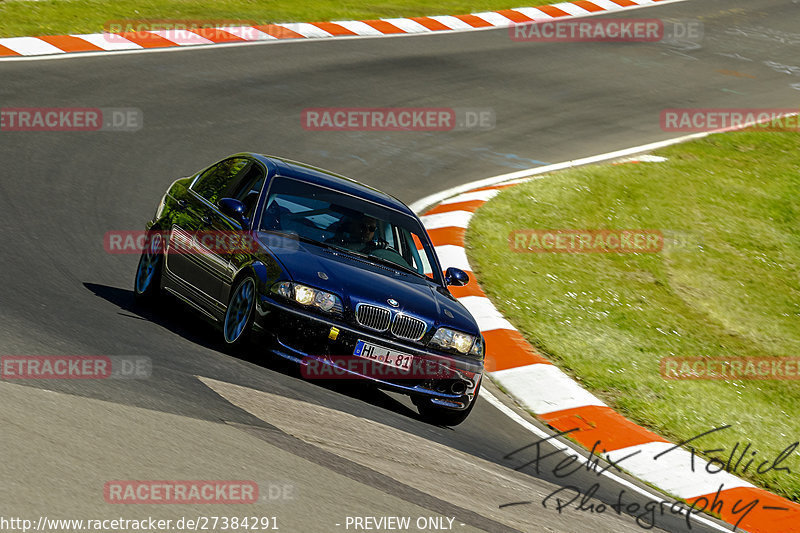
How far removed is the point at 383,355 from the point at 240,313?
115 centimetres

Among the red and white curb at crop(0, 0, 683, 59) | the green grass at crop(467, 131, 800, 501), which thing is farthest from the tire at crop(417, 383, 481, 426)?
the red and white curb at crop(0, 0, 683, 59)

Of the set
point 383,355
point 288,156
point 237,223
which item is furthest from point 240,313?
point 288,156

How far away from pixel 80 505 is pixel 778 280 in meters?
10.6

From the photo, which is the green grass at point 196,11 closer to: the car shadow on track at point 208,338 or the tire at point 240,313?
the car shadow on track at point 208,338

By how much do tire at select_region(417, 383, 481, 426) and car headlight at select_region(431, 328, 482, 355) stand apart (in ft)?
1.08

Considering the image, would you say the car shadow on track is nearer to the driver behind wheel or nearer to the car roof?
the driver behind wheel

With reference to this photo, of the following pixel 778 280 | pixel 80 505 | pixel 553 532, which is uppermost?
pixel 80 505

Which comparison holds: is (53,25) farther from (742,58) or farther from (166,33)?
Result: (742,58)

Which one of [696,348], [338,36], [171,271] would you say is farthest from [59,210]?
[338,36]

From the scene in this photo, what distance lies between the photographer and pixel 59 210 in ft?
35.6

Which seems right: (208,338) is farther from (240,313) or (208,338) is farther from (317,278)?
(317,278)

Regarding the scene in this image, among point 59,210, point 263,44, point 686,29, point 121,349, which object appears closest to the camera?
point 121,349

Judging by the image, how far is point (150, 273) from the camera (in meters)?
9.11

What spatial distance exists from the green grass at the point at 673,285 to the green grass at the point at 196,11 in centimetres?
840
